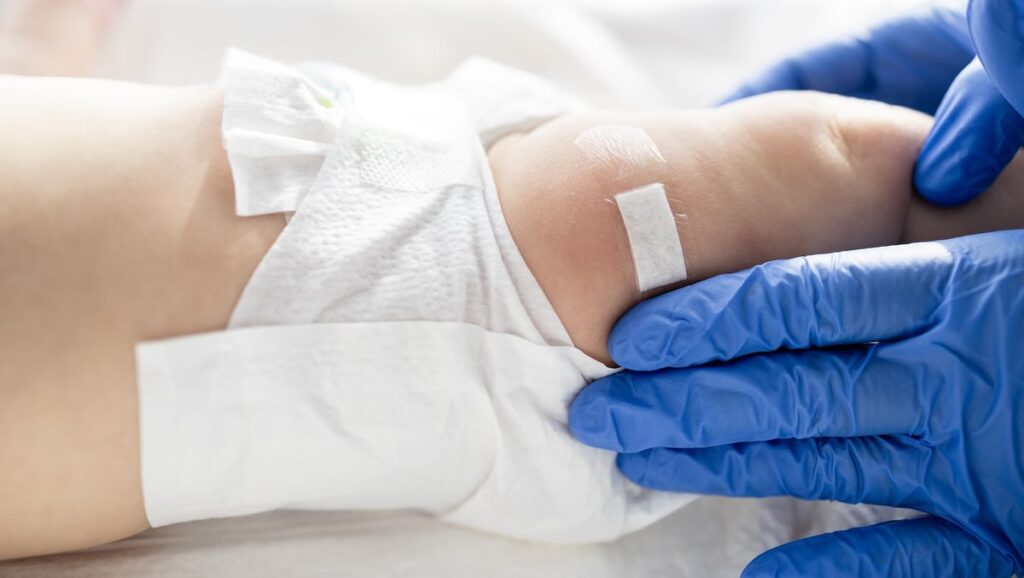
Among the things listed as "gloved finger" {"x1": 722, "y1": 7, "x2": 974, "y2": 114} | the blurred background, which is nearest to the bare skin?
"gloved finger" {"x1": 722, "y1": 7, "x2": 974, "y2": 114}

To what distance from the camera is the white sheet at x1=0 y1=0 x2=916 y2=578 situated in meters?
1.13

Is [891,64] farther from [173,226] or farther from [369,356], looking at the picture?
[173,226]

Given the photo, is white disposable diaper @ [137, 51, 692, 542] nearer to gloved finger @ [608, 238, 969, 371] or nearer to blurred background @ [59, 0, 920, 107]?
gloved finger @ [608, 238, 969, 371]

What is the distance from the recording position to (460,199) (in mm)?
1049

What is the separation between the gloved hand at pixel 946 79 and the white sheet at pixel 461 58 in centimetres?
11

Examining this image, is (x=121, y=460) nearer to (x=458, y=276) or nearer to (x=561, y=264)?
(x=458, y=276)

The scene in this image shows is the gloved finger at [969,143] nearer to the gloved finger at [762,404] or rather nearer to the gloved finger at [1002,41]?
the gloved finger at [1002,41]

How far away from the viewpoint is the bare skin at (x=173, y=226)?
892mm

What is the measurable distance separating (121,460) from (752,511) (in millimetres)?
846

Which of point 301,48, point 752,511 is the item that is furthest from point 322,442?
point 301,48

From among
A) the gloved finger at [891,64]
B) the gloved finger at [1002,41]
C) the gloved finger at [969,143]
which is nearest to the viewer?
the gloved finger at [1002,41]

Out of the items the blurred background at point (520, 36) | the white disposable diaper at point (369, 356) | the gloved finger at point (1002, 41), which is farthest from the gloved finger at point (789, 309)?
the blurred background at point (520, 36)

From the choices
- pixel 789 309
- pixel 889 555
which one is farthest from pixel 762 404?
pixel 889 555

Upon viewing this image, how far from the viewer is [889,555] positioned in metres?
1.04
